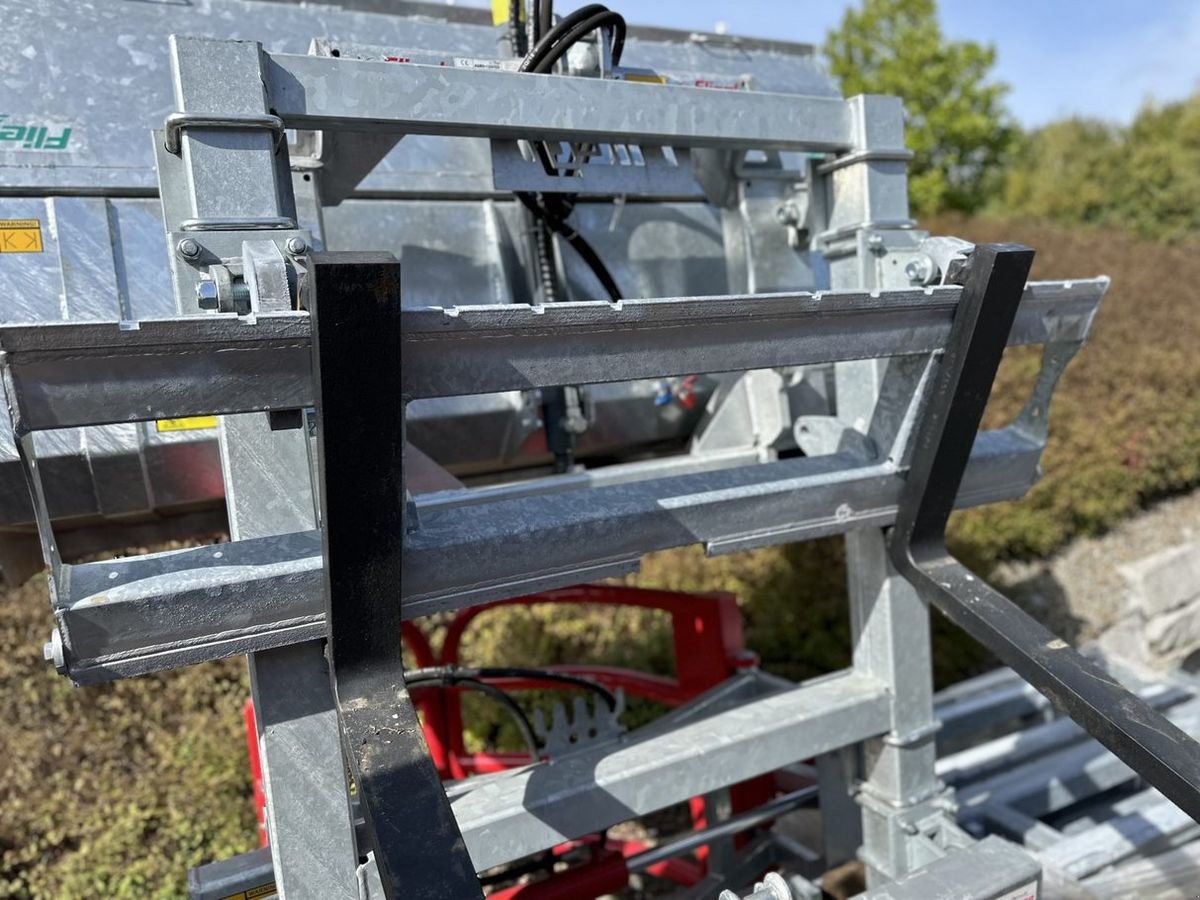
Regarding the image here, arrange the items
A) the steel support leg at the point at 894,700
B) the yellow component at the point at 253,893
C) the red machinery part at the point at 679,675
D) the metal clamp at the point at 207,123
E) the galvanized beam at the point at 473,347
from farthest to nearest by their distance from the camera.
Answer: the red machinery part at the point at 679,675 → the steel support leg at the point at 894,700 → the yellow component at the point at 253,893 → the metal clamp at the point at 207,123 → the galvanized beam at the point at 473,347

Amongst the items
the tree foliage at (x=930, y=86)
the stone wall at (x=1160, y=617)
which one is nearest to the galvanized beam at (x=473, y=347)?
the stone wall at (x=1160, y=617)

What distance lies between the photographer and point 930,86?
15.0 metres

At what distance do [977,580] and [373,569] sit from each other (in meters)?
1.22

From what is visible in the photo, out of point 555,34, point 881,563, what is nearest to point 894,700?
point 881,563

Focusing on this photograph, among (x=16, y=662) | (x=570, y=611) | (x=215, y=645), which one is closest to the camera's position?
(x=215, y=645)

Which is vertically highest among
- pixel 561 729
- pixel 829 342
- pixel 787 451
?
→ pixel 829 342

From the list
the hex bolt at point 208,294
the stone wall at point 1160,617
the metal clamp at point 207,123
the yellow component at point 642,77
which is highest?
the yellow component at point 642,77

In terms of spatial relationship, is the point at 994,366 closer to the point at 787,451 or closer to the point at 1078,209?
the point at 787,451

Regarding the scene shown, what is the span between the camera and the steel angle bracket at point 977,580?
1.52 m

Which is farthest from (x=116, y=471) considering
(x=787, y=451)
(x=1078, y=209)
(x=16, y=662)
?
(x=1078, y=209)

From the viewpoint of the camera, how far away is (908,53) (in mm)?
14914

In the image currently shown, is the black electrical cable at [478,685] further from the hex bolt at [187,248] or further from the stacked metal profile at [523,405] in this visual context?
the hex bolt at [187,248]

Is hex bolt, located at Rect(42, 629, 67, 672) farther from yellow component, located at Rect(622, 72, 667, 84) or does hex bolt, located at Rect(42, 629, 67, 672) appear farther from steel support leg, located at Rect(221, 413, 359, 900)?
yellow component, located at Rect(622, 72, 667, 84)

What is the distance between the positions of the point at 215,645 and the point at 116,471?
0.65 m
